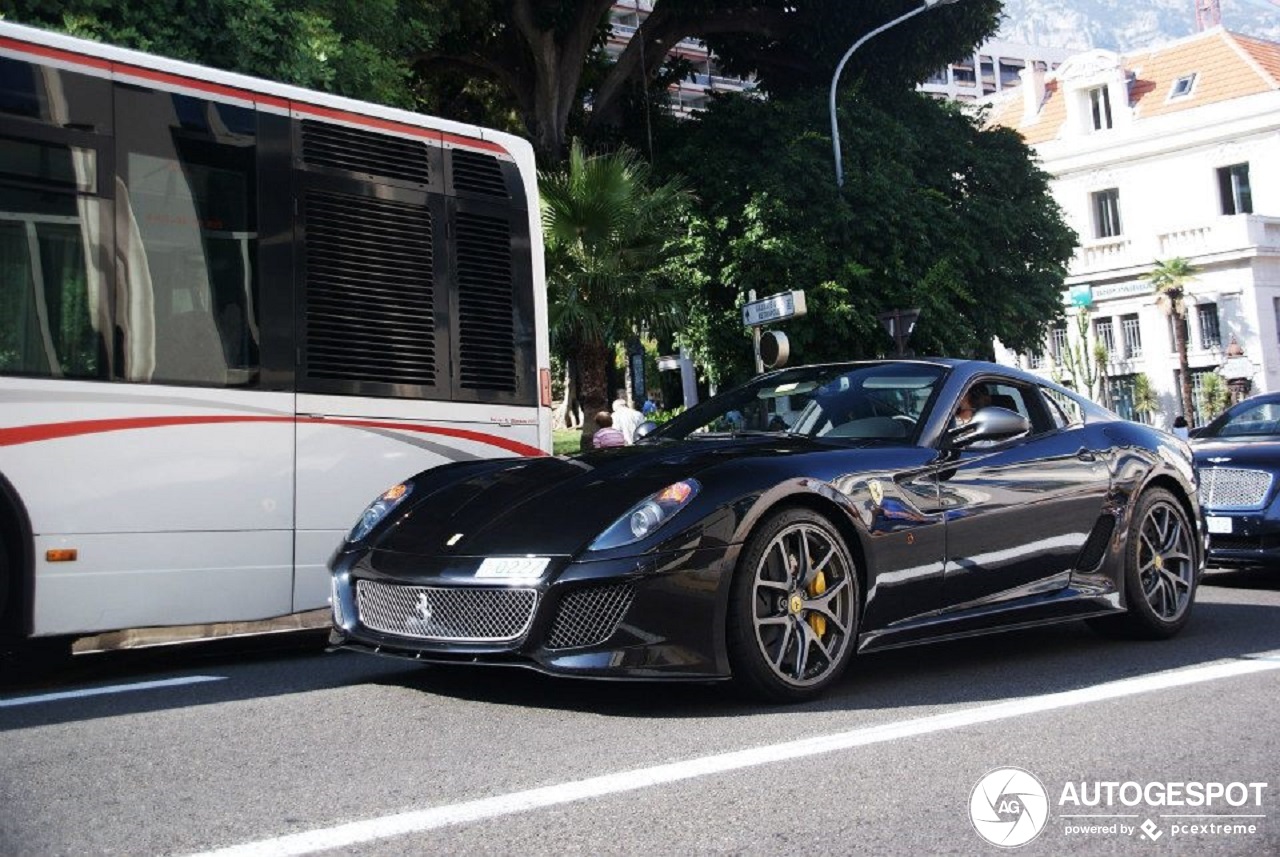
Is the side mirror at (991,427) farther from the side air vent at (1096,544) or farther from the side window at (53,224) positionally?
the side window at (53,224)

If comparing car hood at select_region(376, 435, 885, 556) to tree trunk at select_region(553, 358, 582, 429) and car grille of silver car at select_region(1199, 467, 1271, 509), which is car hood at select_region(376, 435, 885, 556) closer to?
car grille of silver car at select_region(1199, 467, 1271, 509)

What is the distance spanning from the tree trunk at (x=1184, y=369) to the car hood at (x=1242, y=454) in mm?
38109

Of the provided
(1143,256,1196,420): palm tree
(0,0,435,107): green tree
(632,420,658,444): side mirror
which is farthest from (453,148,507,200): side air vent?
(1143,256,1196,420): palm tree

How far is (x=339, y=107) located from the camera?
7.50 metres

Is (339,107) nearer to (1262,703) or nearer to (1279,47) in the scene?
(1262,703)

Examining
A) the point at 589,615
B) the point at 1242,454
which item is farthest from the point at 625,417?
the point at 589,615

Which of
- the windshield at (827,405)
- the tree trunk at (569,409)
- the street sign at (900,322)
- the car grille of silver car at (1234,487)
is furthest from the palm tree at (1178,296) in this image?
the windshield at (827,405)

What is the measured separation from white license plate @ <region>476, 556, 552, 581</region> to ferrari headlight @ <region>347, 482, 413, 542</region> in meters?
0.88

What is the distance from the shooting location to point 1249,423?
10.8 m

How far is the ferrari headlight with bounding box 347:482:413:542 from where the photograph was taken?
18.2 ft

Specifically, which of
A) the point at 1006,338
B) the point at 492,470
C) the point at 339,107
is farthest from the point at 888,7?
the point at 492,470

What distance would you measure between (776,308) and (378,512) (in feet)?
34.8

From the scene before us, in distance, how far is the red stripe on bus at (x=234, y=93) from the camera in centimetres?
615

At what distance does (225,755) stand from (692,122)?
997 inches
